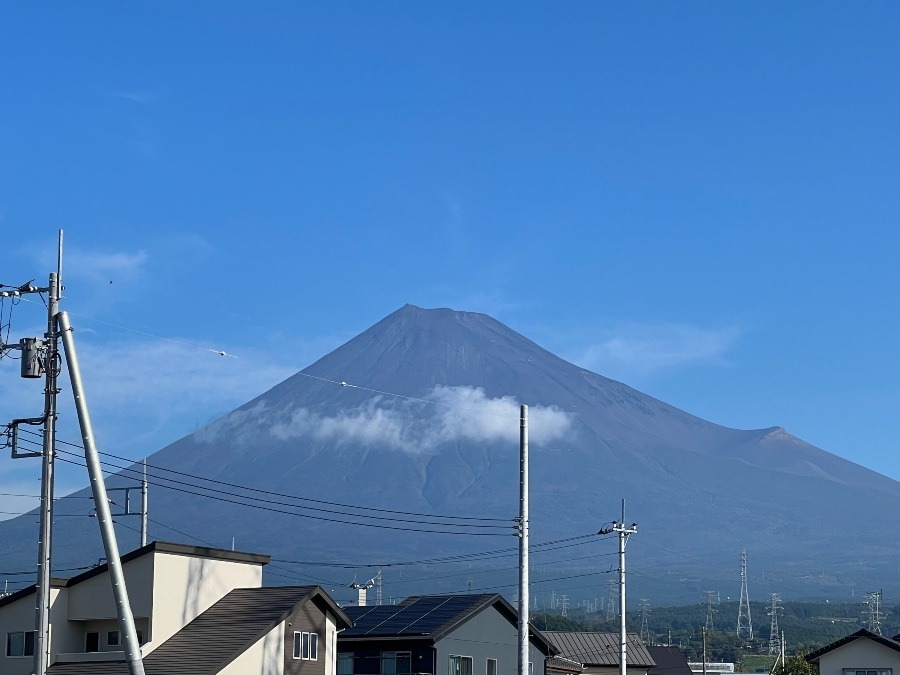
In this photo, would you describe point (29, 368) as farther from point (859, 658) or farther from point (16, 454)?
point (859, 658)

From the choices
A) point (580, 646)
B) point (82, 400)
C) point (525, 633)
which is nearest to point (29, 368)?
point (82, 400)

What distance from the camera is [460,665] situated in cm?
5556

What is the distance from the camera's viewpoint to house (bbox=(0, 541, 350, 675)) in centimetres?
4281

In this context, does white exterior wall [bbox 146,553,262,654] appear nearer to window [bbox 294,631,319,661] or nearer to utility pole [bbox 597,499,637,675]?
window [bbox 294,631,319,661]

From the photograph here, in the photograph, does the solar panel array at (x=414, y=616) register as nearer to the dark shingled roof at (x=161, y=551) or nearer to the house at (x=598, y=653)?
the dark shingled roof at (x=161, y=551)

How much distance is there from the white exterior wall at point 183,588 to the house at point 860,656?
2493 centimetres

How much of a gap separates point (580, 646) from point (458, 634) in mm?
38989

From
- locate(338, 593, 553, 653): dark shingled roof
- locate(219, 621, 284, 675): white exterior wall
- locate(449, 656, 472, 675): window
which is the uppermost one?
locate(338, 593, 553, 653): dark shingled roof

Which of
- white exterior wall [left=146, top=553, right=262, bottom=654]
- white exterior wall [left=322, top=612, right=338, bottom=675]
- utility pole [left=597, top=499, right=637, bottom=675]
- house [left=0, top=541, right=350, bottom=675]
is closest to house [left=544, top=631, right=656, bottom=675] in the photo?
utility pole [left=597, top=499, right=637, bottom=675]

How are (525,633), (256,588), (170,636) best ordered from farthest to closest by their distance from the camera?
1. (256,588)
2. (170,636)
3. (525,633)

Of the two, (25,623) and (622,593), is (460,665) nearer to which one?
(622,593)

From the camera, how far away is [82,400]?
27.5 m

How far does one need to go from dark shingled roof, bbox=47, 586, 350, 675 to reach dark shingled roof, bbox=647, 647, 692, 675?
2534 inches

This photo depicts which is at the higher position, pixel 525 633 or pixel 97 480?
pixel 97 480
